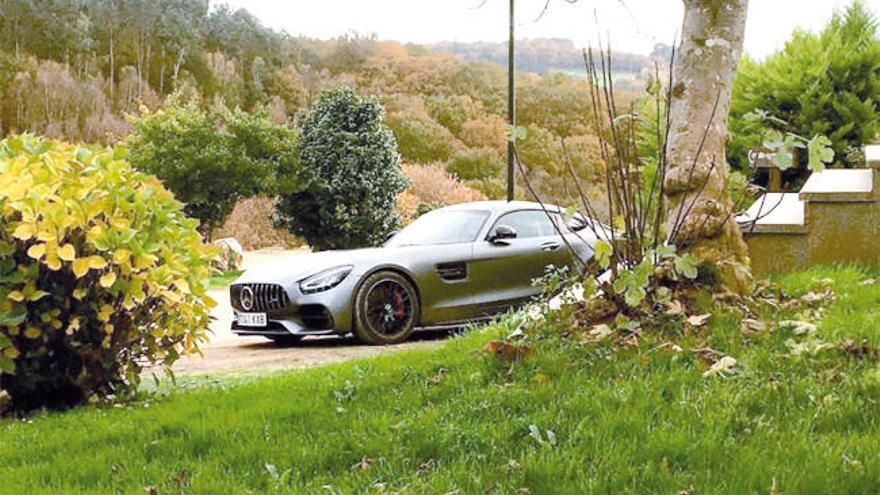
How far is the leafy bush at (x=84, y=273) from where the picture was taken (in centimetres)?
466

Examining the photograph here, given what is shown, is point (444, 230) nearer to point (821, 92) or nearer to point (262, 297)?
point (262, 297)

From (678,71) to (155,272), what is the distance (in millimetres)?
3003

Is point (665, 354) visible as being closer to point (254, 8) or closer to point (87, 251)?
point (87, 251)

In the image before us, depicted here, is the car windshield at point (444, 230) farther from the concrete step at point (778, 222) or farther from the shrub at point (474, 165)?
the shrub at point (474, 165)

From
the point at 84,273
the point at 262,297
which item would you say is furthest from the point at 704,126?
the point at 262,297

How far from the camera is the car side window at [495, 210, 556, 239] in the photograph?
30.9 ft

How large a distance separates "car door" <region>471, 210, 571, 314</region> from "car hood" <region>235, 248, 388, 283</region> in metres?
0.97

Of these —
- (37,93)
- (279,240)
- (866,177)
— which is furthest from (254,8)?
(866,177)

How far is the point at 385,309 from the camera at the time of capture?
8.49 metres

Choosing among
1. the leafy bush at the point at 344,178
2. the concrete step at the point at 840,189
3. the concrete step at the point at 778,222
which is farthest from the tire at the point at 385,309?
the leafy bush at the point at 344,178

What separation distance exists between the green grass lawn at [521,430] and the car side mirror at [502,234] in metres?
4.33

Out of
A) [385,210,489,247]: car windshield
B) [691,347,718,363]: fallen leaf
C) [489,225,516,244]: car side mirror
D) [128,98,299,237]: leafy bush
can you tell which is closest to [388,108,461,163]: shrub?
[128,98,299,237]: leafy bush

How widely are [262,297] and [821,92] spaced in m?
6.36

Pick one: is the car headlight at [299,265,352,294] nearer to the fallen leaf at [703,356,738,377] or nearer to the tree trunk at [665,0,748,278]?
the tree trunk at [665,0,748,278]
